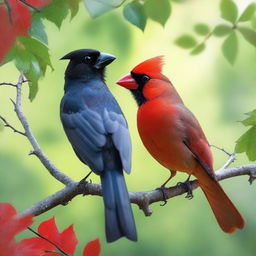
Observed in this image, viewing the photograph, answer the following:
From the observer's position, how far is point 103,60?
147cm

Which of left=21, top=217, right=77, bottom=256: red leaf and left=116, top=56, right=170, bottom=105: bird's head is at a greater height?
left=116, top=56, right=170, bottom=105: bird's head

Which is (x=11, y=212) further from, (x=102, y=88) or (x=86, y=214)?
(x=86, y=214)

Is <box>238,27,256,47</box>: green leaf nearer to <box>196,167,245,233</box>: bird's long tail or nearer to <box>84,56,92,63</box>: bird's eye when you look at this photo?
<box>196,167,245,233</box>: bird's long tail

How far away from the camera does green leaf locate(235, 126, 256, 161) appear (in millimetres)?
1157

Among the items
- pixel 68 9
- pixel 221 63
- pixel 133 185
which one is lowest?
pixel 133 185

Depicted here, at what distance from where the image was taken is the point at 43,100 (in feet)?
8.77

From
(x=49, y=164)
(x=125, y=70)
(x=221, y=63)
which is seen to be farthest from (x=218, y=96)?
(x=49, y=164)

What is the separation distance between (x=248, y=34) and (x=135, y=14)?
Answer: 0.21 m

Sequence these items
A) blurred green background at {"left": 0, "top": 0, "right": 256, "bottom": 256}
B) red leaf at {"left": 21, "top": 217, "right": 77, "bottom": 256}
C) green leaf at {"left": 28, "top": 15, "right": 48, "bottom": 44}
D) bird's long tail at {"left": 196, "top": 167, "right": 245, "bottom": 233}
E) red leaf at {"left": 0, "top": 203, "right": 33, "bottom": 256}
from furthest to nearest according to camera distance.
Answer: blurred green background at {"left": 0, "top": 0, "right": 256, "bottom": 256} → bird's long tail at {"left": 196, "top": 167, "right": 245, "bottom": 233} → green leaf at {"left": 28, "top": 15, "right": 48, "bottom": 44} → red leaf at {"left": 21, "top": 217, "right": 77, "bottom": 256} → red leaf at {"left": 0, "top": 203, "right": 33, "bottom": 256}

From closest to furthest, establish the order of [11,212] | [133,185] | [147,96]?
[11,212] → [147,96] → [133,185]

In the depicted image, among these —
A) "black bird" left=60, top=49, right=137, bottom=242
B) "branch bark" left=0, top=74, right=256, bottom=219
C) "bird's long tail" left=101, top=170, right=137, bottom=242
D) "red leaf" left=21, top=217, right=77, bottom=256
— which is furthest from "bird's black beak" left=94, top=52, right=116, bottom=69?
"red leaf" left=21, top=217, right=77, bottom=256

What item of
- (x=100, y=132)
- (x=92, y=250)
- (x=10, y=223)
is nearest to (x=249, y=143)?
(x=100, y=132)

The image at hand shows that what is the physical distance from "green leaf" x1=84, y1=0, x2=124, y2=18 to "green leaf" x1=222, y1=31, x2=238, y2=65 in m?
0.30

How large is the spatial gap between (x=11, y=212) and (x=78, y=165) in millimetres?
1733
